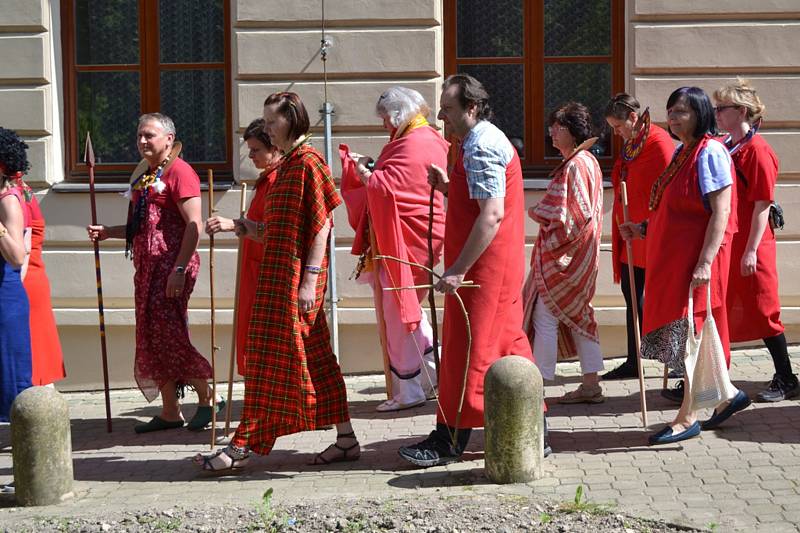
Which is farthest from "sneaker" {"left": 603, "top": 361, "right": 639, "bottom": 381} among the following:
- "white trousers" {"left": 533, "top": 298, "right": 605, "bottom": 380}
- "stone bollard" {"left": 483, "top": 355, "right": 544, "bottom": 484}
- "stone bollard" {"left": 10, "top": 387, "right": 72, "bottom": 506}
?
"stone bollard" {"left": 10, "top": 387, "right": 72, "bottom": 506}

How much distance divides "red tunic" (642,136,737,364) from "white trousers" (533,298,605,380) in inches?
40.5

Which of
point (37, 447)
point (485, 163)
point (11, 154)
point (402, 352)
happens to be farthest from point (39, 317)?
point (485, 163)

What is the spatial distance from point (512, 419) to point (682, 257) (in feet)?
4.29

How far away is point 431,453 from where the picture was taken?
6.02m

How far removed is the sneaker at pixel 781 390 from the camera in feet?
23.6

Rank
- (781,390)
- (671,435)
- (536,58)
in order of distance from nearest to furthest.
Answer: (671,435) → (781,390) → (536,58)

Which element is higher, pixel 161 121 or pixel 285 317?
pixel 161 121

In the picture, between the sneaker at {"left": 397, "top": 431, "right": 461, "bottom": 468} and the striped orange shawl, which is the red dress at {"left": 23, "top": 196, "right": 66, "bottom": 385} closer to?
the sneaker at {"left": 397, "top": 431, "right": 461, "bottom": 468}

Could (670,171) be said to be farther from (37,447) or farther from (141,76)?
(141,76)

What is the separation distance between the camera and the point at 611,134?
9.35 metres

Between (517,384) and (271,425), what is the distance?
129 cm

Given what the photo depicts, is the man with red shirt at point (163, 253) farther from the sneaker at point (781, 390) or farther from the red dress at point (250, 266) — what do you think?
the sneaker at point (781, 390)

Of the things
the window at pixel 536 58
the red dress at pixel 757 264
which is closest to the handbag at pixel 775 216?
the red dress at pixel 757 264

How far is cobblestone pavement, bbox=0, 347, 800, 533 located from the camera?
5.40 m
